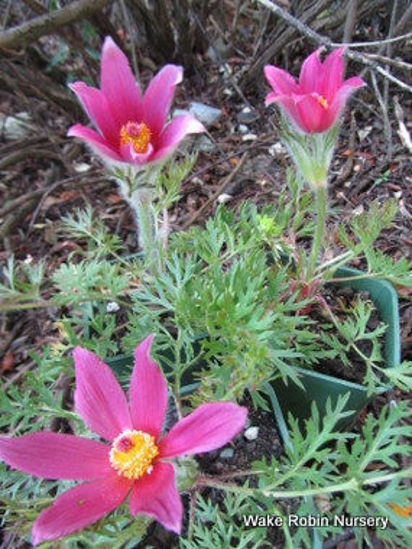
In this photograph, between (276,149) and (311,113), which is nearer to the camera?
(311,113)

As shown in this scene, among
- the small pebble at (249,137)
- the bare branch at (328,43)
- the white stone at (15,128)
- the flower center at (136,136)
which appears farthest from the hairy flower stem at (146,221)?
the white stone at (15,128)

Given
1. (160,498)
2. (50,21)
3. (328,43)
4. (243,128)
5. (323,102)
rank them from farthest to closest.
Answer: (243,128)
(50,21)
(328,43)
(323,102)
(160,498)

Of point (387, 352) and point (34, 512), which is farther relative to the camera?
point (387, 352)

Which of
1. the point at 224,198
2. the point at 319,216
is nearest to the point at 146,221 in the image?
the point at 319,216

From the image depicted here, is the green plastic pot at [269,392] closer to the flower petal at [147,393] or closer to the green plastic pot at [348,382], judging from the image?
the green plastic pot at [348,382]

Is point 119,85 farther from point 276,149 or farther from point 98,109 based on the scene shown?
point 276,149

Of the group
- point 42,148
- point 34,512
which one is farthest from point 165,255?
point 42,148

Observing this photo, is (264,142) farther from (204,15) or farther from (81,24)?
(81,24)
